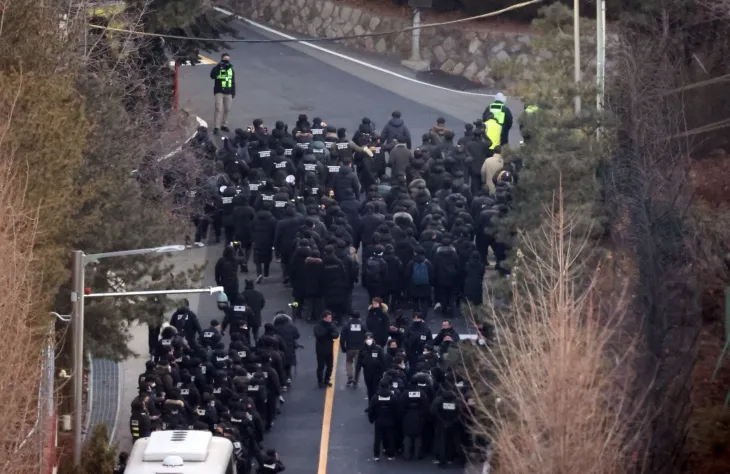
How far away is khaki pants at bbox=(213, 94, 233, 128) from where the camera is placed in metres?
35.1

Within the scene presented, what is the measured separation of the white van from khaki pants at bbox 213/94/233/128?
17.5 metres

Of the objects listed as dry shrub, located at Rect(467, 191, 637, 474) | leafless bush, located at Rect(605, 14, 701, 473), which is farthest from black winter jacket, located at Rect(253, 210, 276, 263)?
dry shrub, located at Rect(467, 191, 637, 474)

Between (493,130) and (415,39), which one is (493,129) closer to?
(493,130)

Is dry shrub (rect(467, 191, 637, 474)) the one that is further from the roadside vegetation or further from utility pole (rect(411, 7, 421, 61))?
utility pole (rect(411, 7, 421, 61))

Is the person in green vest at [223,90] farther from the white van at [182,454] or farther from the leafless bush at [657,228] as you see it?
the white van at [182,454]

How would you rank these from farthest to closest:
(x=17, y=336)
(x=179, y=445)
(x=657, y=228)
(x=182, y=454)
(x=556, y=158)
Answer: (x=556, y=158) → (x=657, y=228) → (x=179, y=445) → (x=182, y=454) → (x=17, y=336)

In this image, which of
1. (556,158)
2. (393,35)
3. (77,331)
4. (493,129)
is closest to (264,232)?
(556,158)

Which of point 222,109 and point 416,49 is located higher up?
point 416,49

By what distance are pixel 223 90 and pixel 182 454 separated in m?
18.0

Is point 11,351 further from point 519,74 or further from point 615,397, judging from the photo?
point 519,74

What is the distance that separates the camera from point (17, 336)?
1566 cm

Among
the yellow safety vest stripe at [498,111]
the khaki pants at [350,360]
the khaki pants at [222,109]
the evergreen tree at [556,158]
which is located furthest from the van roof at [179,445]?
the khaki pants at [222,109]

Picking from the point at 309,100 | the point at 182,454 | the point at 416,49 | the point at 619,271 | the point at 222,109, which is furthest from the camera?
the point at 416,49

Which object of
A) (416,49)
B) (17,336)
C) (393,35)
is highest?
(393,35)
